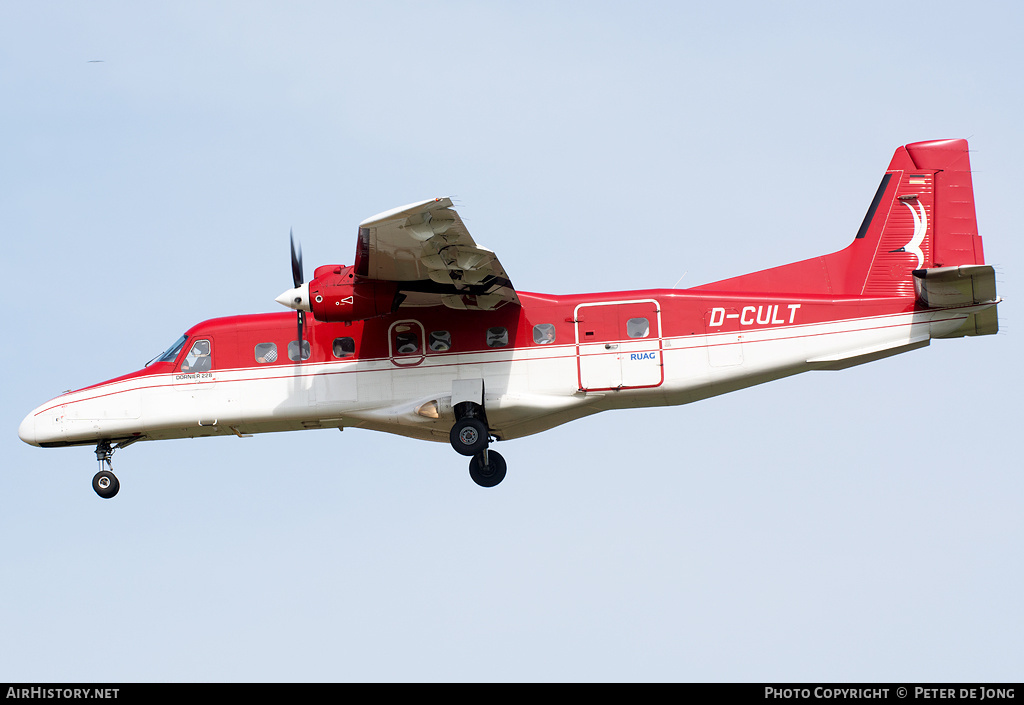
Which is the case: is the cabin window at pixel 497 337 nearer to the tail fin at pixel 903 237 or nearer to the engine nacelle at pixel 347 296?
the engine nacelle at pixel 347 296

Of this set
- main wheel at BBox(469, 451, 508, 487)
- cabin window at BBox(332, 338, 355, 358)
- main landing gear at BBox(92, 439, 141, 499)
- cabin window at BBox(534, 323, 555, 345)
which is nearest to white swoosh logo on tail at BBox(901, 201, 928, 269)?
cabin window at BBox(534, 323, 555, 345)

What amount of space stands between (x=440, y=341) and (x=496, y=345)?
3.32ft

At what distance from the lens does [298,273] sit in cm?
2139

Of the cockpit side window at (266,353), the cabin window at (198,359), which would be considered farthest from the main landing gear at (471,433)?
the cabin window at (198,359)

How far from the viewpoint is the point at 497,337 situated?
68.0ft

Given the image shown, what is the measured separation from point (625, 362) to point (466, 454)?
320 cm

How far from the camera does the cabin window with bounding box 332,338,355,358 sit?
21.0 meters

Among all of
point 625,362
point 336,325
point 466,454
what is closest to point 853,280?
point 625,362

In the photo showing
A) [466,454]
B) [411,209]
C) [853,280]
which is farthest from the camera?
[853,280]

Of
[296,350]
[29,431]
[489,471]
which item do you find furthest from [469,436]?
[29,431]

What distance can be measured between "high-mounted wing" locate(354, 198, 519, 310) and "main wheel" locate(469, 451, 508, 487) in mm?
2802
